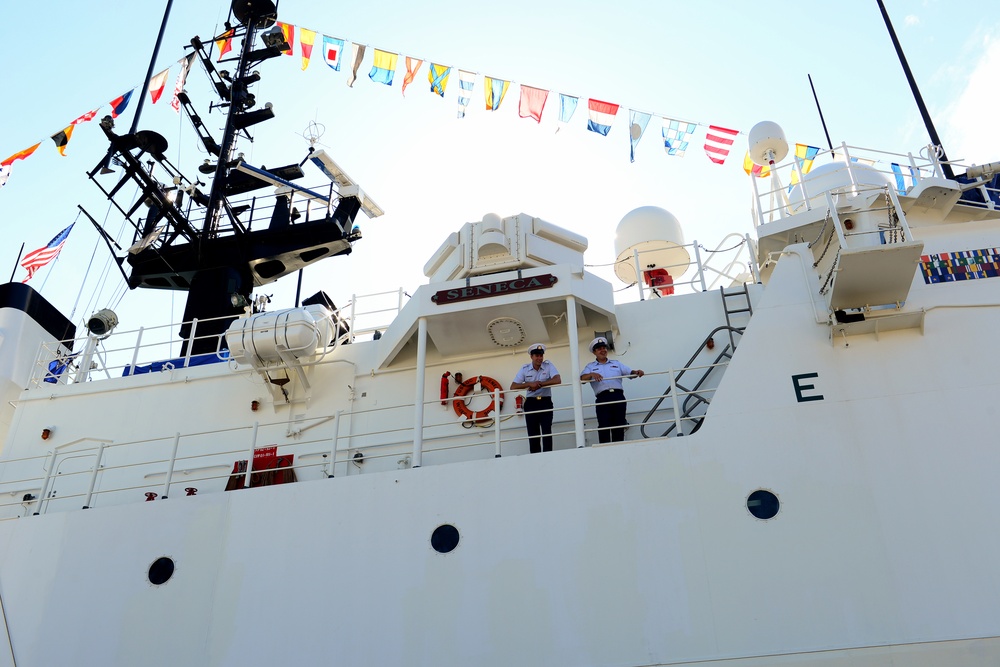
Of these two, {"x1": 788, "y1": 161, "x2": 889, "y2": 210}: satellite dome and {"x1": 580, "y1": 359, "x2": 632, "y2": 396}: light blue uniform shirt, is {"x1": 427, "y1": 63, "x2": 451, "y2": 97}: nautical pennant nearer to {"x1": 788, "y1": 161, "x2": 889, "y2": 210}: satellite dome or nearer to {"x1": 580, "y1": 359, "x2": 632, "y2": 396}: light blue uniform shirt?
{"x1": 788, "y1": 161, "x2": 889, "y2": 210}: satellite dome

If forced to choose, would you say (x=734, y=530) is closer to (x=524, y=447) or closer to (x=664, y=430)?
(x=664, y=430)

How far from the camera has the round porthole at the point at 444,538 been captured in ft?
24.0

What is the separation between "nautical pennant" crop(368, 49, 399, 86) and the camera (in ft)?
45.5

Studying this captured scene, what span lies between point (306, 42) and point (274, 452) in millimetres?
8809

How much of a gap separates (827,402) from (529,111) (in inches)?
300

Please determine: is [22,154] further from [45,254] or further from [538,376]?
[538,376]

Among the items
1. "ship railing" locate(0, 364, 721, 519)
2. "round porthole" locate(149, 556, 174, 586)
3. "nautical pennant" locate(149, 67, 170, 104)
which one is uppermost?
"nautical pennant" locate(149, 67, 170, 104)

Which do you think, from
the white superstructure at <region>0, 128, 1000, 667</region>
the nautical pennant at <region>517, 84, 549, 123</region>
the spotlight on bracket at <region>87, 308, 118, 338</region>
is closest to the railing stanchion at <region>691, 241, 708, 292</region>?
the white superstructure at <region>0, 128, 1000, 667</region>

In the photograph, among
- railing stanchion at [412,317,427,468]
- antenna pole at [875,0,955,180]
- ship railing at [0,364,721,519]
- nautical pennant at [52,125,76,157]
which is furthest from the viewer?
nautical pennant at [52,125,76,157]

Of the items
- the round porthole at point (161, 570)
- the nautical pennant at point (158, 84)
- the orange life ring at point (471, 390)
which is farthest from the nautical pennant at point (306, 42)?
the round porthole at point (161, 570)

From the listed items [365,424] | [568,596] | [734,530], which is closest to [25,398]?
[365,424]

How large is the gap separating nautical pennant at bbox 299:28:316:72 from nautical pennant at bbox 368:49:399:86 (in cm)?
176

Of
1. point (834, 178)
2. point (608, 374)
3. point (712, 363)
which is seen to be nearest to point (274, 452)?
point (608, 374)

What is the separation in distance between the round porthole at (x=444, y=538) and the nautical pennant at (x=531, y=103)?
7.86 metres
